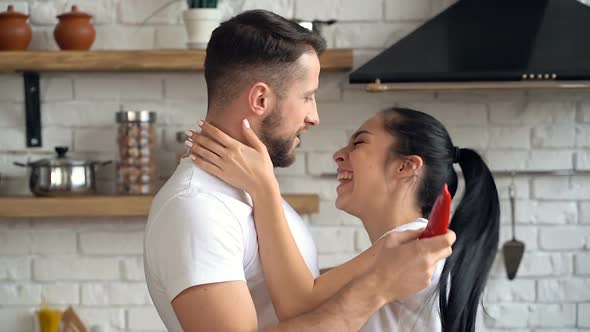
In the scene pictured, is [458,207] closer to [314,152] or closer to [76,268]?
[314,152]

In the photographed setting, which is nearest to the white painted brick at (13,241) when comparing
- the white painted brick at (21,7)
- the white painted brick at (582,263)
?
the white painted brick at (21,7)

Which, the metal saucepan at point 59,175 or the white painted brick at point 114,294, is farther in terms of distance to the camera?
the white painted brick at point 114,294

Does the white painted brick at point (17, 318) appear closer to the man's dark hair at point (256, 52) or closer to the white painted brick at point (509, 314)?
the white painted brick at point (509, 314)

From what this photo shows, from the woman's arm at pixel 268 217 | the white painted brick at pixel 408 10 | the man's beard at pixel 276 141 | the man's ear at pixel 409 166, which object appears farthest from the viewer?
the white painted brick at pixel 408 10

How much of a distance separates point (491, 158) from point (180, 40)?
3.74 feet

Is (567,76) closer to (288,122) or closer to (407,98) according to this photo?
(407,98)

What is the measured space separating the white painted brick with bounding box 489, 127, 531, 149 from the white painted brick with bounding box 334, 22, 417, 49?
0.46 m

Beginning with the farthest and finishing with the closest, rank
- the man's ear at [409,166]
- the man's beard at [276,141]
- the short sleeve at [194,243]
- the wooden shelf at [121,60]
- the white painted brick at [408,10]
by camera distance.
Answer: the white painted brick at [408,10] → the wooden shelf at [121,60] → the man's ear at [409,166] → the man's beard at [276,141] → the short sleeve at [194,243]

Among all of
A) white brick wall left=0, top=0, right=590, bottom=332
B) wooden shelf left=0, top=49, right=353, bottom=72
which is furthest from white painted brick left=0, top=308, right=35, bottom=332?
wooden shelf left=0, top=49, right=353, bottom=72

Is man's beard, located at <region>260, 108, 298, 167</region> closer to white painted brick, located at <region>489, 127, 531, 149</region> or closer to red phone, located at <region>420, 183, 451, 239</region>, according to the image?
red phone, located at <region>420, 183, 451, 239</region>

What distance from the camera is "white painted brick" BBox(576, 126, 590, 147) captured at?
3.11 metres

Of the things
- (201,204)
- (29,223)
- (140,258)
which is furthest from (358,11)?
(201,204)

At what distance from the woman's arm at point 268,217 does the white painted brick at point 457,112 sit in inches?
58.7

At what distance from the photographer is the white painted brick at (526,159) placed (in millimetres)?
3111
